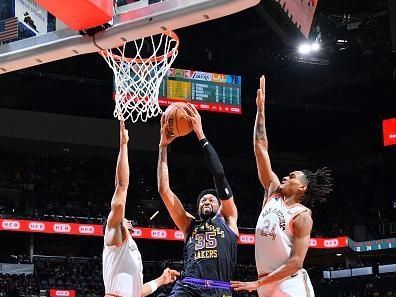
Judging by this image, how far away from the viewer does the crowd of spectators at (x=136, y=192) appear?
19728 millimetres

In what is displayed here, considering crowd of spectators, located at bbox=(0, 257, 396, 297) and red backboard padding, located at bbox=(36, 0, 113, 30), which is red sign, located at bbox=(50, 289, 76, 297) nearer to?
crowd of spectators, located at bbox=(0, 257, 396, 297)

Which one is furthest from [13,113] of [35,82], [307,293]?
[307,293]

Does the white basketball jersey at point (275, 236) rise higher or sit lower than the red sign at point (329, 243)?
higher

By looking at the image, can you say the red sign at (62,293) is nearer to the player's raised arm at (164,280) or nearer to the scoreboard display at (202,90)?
the scoreboard display at (202,90)

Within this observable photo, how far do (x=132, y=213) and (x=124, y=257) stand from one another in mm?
15251

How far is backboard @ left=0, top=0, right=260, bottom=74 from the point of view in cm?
450

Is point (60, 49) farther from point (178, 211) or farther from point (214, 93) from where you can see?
point (214, 93)

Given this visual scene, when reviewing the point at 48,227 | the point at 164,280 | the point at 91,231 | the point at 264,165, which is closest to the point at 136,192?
the point at 91,231

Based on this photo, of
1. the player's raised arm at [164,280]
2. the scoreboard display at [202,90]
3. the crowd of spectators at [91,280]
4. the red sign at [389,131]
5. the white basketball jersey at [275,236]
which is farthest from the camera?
the red sign at [389,131]

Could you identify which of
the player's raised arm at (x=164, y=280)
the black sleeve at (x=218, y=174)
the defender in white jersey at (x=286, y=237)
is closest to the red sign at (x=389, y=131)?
the player's raised arm at (x=164, y=280)

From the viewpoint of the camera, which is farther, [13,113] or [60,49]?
[13,113]

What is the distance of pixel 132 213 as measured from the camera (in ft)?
66.5

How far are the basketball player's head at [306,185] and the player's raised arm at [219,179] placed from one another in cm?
40

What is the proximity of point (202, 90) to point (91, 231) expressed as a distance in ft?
15.7
